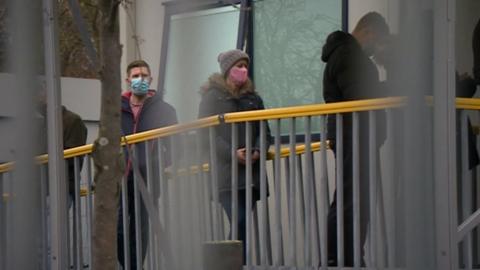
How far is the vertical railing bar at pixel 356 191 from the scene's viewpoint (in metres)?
4.51

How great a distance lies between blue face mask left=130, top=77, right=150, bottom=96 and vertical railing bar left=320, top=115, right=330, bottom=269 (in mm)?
1826

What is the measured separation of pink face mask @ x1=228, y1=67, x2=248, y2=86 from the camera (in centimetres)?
568

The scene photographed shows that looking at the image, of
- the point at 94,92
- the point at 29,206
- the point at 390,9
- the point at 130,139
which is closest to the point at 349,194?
the point at 130,139

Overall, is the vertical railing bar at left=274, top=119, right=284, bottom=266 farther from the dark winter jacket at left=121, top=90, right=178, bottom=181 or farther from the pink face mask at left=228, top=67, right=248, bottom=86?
the pink face mask at left=228, top=67, right=248, bottom=86

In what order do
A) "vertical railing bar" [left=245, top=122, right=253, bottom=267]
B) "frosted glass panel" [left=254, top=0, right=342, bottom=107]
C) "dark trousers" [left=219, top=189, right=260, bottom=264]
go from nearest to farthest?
"vertical railing bar" [left=245, top=122, right=253, bottom=267] < "dark trousers" [left=219, top=189, right=260, bottom=264] < "frosted glass panel" [left=254, top=0, right=342, bottom=107]

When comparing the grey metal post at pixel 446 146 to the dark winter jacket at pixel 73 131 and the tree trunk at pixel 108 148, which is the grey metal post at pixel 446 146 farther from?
the dark winter jacket at pixel 73 131

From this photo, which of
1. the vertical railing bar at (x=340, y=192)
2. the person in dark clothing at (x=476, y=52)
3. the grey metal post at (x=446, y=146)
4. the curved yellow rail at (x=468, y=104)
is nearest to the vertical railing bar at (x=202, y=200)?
the vertical railing bar at (x=340, y=192)

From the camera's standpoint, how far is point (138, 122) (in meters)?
6.05

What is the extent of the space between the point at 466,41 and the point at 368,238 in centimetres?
113

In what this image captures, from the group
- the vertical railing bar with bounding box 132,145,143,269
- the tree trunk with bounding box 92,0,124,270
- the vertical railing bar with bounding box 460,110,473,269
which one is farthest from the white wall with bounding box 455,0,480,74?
the vertical railing bar with bounding box 132,145,143,269

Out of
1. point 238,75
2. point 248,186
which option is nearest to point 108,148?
point 248,186

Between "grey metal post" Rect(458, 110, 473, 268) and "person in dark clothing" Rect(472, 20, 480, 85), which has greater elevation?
"person in dark clothing" Rect(472, 20, 480, 85)

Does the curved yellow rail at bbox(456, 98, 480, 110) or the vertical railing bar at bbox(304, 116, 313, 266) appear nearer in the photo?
the curved yellow rail at bbox(456, 98, 480, 110)

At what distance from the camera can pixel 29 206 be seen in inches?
118
